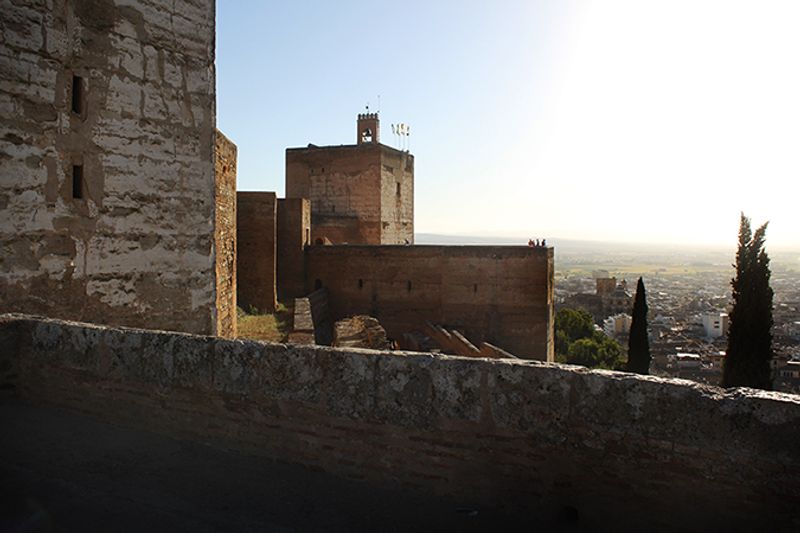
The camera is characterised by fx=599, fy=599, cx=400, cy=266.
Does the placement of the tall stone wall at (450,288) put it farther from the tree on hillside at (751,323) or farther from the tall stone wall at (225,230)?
the tall stone wall at (225,230)

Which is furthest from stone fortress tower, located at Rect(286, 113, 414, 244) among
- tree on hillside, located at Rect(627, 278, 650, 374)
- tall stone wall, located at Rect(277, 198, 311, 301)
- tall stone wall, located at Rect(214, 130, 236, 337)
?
tall stone wall, located at Rect(214, 130, 236, 337)

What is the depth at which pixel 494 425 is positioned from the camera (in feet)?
11.1

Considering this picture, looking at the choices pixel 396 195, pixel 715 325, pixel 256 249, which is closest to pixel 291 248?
pixel 256 249

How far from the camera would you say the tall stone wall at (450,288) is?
21672mm

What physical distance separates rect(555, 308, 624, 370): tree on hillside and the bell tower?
16.4 m

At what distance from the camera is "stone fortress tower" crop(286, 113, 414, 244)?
31.8 m

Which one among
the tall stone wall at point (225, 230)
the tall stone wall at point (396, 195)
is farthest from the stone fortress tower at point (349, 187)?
the tall stone wall at point (225, 230)

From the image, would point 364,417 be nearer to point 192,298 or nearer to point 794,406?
point 794,406

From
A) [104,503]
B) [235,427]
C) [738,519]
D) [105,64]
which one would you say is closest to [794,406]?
[738,519]

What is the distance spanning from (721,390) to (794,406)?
1.07 feet

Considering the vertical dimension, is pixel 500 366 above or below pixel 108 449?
above

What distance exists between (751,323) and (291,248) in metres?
16.1

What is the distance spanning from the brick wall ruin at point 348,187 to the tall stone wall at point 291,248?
24.9 ft

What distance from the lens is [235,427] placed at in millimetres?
4035
